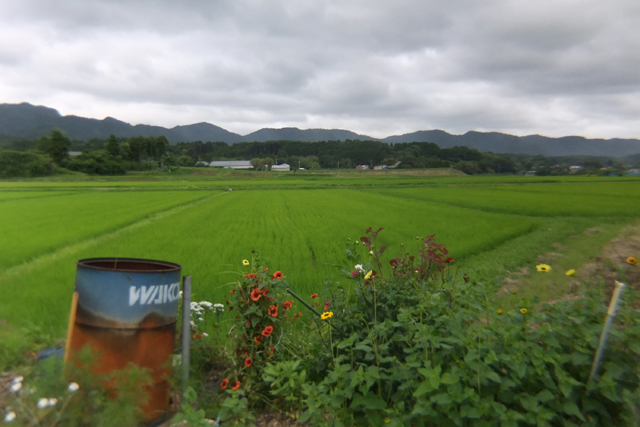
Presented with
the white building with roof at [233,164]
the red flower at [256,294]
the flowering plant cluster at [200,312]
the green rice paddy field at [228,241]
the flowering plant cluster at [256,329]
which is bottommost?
the white building with roof at [233,164]

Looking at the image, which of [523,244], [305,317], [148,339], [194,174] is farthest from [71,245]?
[194,174]

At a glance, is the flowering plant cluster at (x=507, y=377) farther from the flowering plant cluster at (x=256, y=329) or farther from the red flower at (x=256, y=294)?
the red flower at (x=256, y=294)

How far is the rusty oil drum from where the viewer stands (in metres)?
2.16

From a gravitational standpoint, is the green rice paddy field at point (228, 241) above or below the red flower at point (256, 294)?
below

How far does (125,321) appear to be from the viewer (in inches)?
85.4

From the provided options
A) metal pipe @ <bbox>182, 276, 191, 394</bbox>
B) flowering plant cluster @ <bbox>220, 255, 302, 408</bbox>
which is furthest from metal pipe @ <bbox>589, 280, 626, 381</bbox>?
metal pipe @ <bbox>182, 276, 191, 394</bbox>

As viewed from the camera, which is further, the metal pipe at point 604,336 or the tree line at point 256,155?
the tree line at point 256,155

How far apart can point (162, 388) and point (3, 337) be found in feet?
6.23

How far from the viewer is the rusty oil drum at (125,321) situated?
2156mm

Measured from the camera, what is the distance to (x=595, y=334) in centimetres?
178

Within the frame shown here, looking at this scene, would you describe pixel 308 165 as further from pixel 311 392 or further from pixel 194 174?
pixel 311 392

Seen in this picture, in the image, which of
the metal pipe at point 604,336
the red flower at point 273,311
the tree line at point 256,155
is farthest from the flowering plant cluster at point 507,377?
the tree line at point 256,155

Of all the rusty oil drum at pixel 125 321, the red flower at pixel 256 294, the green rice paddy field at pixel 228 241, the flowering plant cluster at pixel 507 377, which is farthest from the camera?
the green rice paddy field at pixel 228 241

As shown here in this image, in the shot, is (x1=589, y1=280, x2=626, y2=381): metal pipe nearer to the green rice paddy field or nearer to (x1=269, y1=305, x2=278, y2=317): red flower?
the green rice paddy field
